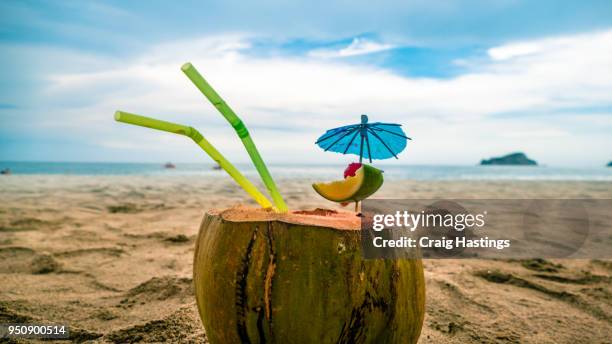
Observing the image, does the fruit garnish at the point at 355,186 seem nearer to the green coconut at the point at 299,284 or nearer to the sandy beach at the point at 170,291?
the green coconut at the point at 299,284

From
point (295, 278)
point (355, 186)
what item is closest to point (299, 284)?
point (295, 278)

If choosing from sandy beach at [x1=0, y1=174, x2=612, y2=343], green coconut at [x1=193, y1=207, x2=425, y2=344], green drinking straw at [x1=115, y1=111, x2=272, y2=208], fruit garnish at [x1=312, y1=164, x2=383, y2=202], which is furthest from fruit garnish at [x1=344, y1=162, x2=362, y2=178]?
sandy beach at [x1=0, y1=174, x2=612, y2=343]

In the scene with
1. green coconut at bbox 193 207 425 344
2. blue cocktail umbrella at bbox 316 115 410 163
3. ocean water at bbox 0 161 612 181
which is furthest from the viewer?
ocean water at bbox 0 161 612 181

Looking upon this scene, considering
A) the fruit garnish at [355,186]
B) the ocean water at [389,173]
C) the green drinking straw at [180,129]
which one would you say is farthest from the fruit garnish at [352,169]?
the ocean water at [389,173]

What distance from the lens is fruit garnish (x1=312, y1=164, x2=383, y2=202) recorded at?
1.15 metres

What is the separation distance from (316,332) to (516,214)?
537 cm

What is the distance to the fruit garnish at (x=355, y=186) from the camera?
1.15 metres

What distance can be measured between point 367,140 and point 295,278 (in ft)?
2.04

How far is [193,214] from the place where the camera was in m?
5.36

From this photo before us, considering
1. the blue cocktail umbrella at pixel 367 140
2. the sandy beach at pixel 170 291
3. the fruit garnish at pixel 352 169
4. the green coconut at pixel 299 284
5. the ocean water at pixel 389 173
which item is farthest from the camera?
the ocean water at pixel 389 173

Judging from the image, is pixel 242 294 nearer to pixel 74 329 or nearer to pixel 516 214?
pixel 74 329

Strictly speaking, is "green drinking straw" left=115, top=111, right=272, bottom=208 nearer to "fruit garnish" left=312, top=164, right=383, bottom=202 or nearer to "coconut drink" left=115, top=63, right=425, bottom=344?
"coconut drink" left=115, top=63, right=425, bottom=344

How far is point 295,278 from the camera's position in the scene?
1061 mm

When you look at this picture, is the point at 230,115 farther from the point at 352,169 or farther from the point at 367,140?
the point at 367,140
